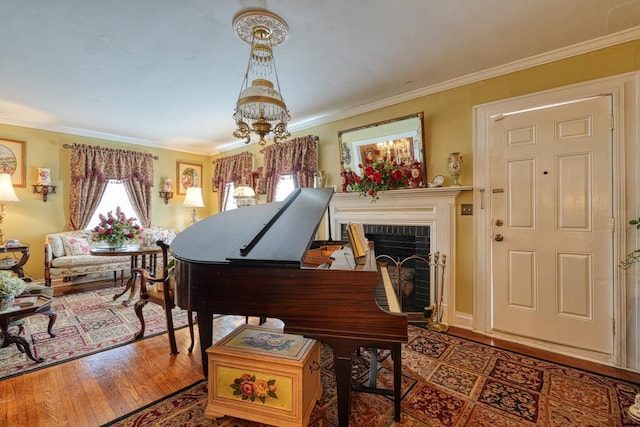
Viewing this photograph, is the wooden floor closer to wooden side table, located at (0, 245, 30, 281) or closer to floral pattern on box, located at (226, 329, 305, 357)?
floral pattern on box, located at (226, 329, 305, 357)

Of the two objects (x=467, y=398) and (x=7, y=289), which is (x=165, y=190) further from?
(x=467, y=398)

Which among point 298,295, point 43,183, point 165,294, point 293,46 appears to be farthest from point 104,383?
point 43,183

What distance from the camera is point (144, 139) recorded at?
538 cm

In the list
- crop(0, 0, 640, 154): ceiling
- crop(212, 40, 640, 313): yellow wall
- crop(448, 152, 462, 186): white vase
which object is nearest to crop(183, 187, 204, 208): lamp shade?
crop(0, 0, 640, 154): ceiling

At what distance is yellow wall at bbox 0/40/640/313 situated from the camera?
2.35m

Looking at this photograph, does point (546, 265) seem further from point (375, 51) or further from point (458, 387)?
point (375, 51)

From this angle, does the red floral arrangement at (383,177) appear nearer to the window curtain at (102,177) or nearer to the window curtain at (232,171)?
the window curtain at (232,171)

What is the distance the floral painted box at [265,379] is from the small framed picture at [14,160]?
16.4 feet

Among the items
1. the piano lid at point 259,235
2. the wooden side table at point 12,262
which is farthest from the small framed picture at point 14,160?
the piano lid at point 259,235

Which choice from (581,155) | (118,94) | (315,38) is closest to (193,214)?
(118,94)

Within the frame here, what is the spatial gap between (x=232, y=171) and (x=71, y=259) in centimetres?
283

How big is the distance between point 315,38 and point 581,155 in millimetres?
2355

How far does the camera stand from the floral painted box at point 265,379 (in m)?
1.48

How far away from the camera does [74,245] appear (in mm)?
4422
